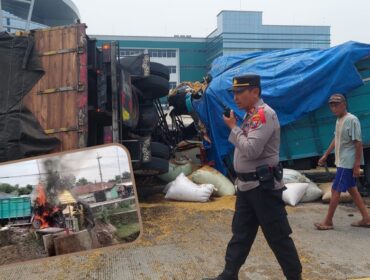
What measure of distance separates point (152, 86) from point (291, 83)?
2.36 meters

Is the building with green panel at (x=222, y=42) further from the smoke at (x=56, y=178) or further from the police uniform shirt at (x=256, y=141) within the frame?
the smoke at (x=56, y=178)

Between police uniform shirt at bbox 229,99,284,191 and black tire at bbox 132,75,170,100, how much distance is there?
3845 millimetres

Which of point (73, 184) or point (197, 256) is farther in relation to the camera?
point (197, 256)

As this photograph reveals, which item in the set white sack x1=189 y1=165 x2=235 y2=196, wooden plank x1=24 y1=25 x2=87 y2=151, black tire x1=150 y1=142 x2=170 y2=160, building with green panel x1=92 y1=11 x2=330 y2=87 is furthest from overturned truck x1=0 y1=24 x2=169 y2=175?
building with green panel x1=92 y1=11 x2=330 y2=87

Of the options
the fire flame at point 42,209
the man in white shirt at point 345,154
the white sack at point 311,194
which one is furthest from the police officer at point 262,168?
the white sack at point 311,194

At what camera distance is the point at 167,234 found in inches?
215

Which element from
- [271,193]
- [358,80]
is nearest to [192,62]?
[358,80]

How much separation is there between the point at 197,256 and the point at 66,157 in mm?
2358

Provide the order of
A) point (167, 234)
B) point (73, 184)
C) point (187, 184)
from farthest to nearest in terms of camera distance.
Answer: point (187, 184)
point (167, 234)
point (73, 184)

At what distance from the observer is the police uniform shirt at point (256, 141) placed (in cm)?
338

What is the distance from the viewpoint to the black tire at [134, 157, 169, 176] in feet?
20.8

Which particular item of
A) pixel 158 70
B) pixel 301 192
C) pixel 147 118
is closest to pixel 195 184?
pixel 147 118

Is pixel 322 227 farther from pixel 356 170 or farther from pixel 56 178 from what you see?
pixel 56 178

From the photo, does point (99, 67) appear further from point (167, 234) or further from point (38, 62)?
point (167, 234)
